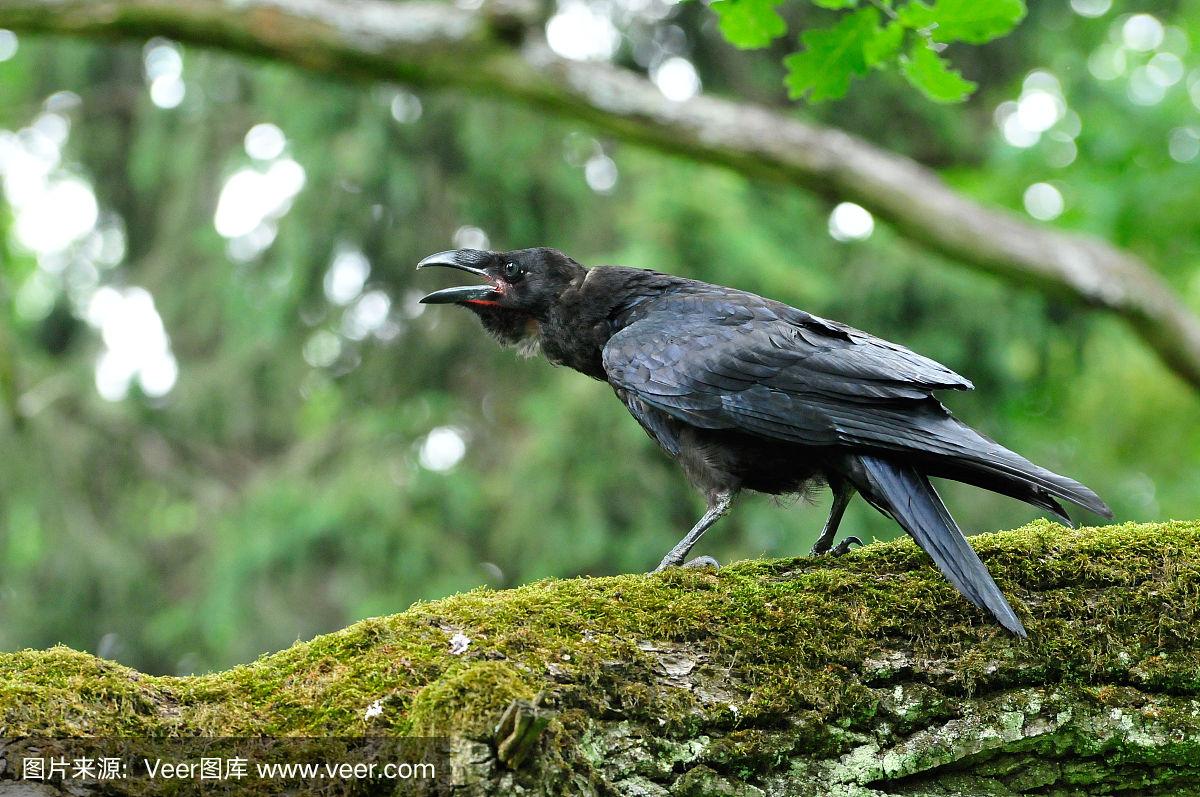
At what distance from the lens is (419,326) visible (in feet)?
34.0

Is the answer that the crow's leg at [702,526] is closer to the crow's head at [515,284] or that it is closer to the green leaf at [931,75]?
the crow's head at [515,284]

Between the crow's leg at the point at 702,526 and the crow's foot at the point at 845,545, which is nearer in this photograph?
the crow's foot at the point at 845,545

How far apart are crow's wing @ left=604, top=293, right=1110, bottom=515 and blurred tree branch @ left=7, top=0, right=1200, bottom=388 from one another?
269cm

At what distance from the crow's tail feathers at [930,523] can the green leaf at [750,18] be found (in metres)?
1.32

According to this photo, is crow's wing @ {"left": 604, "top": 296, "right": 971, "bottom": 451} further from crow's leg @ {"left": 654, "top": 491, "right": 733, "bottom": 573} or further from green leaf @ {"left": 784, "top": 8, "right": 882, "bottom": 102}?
green leaf @ {"left": 784, "top": 8, "right": 882, "bottom": 102}

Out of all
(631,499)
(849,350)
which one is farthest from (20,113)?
(849,350)

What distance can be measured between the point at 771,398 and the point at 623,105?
3434mm

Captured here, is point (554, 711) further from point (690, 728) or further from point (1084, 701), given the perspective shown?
point (1084, 701)

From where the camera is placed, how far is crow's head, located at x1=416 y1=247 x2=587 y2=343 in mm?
4816

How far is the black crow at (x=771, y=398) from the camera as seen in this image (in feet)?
10.7

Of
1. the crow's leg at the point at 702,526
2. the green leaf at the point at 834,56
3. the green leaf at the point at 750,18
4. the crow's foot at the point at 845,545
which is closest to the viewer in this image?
the green leaf at the point at 750,18

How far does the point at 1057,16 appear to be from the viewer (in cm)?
1228

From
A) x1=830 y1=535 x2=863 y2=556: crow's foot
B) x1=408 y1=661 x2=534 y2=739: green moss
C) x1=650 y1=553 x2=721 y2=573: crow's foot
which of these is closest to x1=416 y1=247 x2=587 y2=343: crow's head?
x1=650 y1=553 x2=721 y2=573: crow's foot

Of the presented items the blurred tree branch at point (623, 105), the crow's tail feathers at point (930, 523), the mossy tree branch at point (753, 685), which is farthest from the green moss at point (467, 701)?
the blurred tree branch at point (623, 105)
